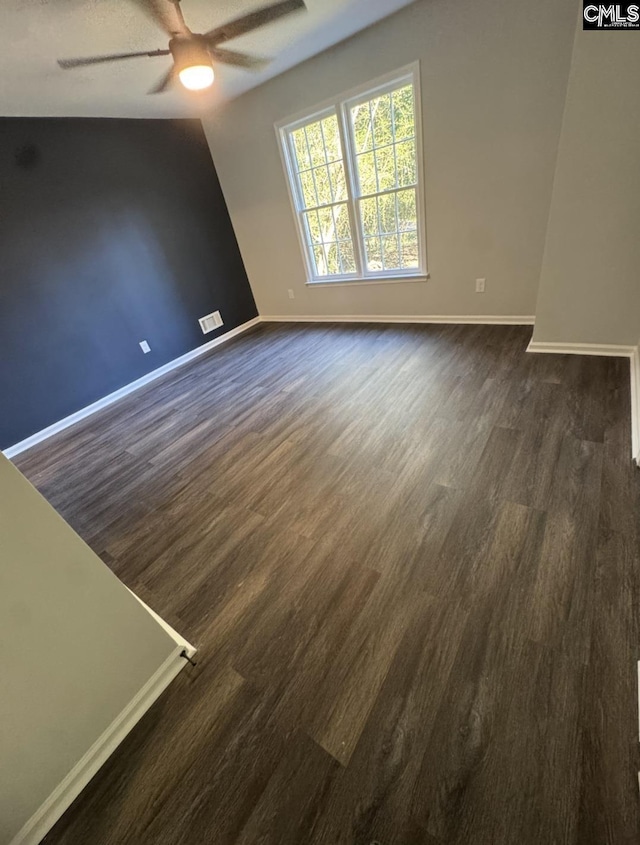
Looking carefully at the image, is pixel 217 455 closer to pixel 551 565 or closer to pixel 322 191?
pixel 551 565

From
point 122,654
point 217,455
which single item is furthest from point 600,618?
point 217,455

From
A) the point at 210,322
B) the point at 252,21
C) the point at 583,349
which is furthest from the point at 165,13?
the point at 583,349

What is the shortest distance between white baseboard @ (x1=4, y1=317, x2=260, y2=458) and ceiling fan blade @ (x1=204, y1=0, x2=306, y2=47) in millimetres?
3012

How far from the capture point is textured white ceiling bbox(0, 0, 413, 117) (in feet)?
6.13

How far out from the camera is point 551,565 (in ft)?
4.50

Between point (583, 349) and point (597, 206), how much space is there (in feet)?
3.18

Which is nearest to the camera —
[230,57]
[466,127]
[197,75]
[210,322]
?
[197,75]

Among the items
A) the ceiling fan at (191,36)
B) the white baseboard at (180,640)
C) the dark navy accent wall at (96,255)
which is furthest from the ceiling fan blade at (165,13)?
the white baseboard at (180,640)

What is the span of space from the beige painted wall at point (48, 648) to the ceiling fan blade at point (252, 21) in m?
2.55

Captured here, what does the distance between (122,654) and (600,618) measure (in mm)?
1647

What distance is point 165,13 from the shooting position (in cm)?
194

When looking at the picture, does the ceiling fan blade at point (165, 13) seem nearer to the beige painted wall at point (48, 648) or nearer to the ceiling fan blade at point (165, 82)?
the ceiling fan blade at point (165, 82)

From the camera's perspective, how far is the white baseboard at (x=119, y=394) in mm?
3347

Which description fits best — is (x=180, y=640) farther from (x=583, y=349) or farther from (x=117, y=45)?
(x=117, y=45)
